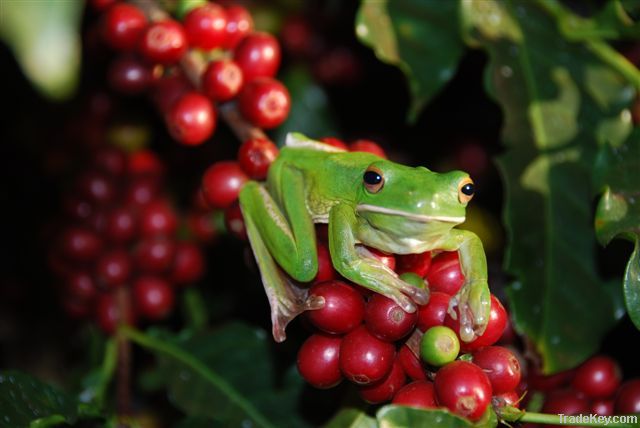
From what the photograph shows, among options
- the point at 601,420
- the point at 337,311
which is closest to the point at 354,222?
the point at 337,311

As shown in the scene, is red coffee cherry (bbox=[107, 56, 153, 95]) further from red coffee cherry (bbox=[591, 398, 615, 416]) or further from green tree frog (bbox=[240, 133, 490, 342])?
red coffee cherry (bbox=[591, 398, 615, 416])

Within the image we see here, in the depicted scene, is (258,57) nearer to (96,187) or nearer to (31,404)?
(96,187)

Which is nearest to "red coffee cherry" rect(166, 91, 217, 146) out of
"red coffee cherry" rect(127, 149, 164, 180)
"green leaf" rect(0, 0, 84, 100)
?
"green leaf" rect(0, 0, 84, 100)

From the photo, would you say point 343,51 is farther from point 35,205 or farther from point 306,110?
point 35,205

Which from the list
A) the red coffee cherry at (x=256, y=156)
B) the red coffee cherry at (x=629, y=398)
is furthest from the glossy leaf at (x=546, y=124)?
the red coffee cherry at (x=256, y=156)

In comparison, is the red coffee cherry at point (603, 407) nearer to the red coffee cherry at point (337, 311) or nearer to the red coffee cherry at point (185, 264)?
the red coffee cherry at point (337, 311)

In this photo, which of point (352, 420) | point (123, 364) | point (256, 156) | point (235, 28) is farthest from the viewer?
point (123, 364)

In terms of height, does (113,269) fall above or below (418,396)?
below
